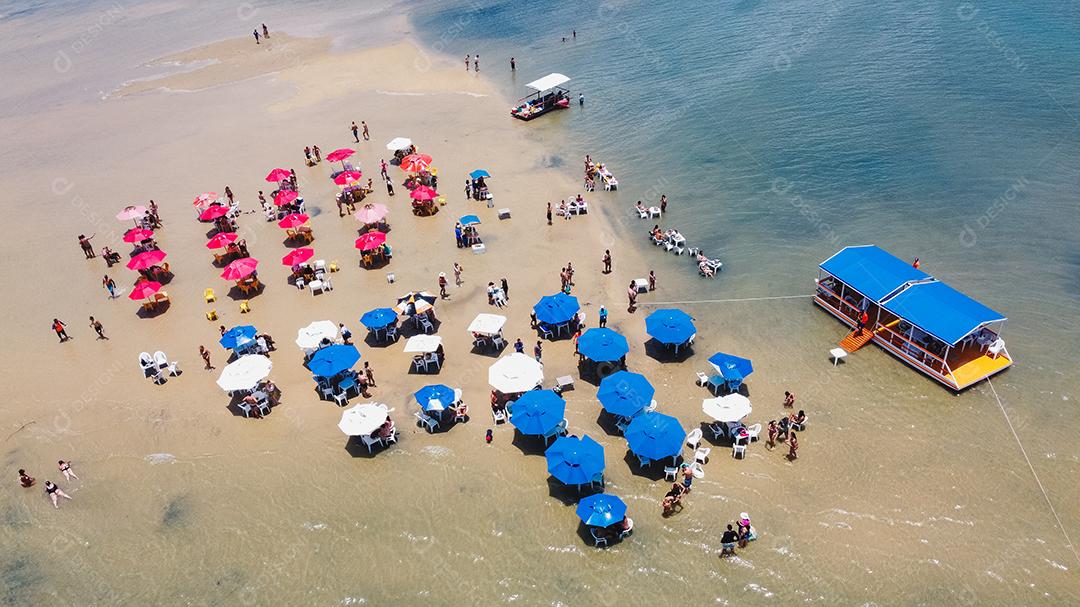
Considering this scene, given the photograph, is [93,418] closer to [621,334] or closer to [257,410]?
[257,410]

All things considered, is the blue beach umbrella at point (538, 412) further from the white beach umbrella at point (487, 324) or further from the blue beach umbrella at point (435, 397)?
the white beach umbrella at point (487, 324)

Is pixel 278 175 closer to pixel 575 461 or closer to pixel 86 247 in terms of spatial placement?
pixel 86 247

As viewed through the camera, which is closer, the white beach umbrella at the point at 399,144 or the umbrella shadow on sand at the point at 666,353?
the umbrella shadow on sand at the point at 666,353

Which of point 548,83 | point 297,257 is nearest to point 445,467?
point 297,257

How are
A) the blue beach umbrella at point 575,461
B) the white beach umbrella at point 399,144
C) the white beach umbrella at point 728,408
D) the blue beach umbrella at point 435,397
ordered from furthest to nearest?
the white beach umbrella at point 399,144, the blue beach umbrella at point 435,397, the white beach umbrella at point 728,408, the blue beach umbrella at point 575,461

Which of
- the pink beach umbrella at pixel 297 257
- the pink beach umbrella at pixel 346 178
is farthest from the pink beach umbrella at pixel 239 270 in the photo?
the pink beach umbrella at pixel 346 178

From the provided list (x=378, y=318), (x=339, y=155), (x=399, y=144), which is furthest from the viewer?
(x=399, y=144)
